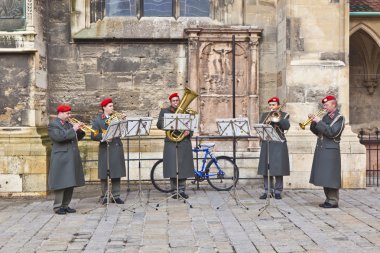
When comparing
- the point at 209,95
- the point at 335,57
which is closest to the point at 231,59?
the point at 209,95

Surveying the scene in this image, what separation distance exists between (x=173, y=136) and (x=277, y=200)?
212 centimetres

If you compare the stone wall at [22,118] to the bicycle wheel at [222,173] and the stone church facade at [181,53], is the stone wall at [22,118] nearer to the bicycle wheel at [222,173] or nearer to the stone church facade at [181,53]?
the stone church facade at [181,53]

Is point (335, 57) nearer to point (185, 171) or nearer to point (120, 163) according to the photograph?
point (185, 171)

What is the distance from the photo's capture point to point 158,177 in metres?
12.1

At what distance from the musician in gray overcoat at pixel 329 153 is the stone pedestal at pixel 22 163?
A: 5.10 metres

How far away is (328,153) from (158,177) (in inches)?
148

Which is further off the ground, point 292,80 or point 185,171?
point 292,80

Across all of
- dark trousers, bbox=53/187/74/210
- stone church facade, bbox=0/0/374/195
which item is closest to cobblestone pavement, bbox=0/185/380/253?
dark trousers, bbox=53/187/74/210

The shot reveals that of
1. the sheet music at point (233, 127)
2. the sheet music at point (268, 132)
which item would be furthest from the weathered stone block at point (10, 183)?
the sheet music at point (268, 132)

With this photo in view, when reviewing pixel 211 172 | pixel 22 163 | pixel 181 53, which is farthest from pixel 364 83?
pixel 22 163

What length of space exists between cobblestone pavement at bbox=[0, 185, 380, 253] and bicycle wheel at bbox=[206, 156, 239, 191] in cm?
91

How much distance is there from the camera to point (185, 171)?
10.8 m

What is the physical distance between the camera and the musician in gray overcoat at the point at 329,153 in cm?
954

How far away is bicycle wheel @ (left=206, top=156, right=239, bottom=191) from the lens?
11953 millimetres
